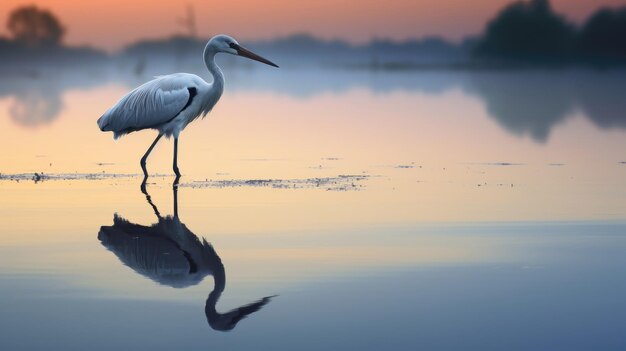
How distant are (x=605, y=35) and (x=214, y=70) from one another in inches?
3302

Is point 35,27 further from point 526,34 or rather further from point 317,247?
point 317,247

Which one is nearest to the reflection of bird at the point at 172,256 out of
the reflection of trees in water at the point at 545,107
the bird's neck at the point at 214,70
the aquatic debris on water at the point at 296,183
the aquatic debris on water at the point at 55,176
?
→ the aquatic debris on water at the point at 296,183

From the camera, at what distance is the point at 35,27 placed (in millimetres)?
106312

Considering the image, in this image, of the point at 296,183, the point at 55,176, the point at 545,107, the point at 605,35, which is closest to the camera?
the point at 296,183

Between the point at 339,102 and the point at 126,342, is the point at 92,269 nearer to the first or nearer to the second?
the point at 126,342

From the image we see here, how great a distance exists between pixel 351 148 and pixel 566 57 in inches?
3210

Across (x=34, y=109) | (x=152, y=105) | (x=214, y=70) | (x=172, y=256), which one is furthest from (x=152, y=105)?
(x=34, y=109)

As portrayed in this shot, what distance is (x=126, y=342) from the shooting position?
20.0 feet

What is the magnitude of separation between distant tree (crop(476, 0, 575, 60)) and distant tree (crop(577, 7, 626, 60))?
10.1 feet

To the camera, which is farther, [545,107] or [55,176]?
[545,107]

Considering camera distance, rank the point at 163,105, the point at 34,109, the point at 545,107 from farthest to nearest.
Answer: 1. the point at 34,109
2. the point at 545,107
3. the point at 163,105

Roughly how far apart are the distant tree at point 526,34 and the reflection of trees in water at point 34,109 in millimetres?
65640

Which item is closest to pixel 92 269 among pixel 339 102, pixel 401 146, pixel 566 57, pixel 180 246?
pixel 180 246

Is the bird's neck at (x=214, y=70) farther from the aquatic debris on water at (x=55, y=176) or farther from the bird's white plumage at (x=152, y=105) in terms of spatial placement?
the aquatic debris on water at (x=55, y=176)
